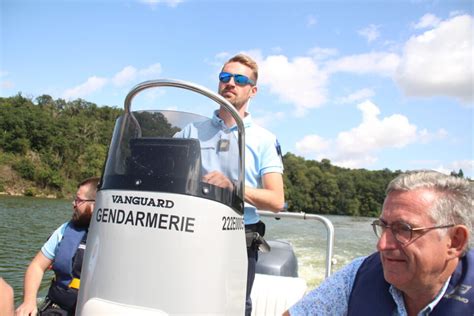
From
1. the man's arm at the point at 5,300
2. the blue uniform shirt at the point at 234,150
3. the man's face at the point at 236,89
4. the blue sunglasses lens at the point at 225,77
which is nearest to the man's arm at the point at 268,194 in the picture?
the blue uniform shirt at the point at 234,150

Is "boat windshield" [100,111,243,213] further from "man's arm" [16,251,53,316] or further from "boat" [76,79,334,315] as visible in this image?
"man's arm" [16,251,53,316]

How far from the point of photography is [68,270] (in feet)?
7.65

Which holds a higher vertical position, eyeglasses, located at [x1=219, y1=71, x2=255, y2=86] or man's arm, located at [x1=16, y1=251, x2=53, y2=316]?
eyeglasses, located at [x1=219, y1=71, x2=255, y2=86]

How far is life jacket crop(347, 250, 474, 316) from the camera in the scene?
1363mm

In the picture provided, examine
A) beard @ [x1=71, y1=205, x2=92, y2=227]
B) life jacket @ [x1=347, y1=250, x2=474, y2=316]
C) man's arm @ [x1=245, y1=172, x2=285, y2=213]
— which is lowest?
life jacket @ [x1=347, y1=250, x2=474, y2=316]

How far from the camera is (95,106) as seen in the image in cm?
7081

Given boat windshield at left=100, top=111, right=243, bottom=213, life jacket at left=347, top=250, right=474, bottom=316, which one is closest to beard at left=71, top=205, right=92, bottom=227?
boat windshield at left=100, top=111, right=243, bottom=213

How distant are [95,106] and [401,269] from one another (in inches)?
2911

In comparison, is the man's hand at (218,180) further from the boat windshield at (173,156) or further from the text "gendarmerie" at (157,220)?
the text "gendarmerie" at (157,220)

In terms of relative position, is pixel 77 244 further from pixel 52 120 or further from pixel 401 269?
pixel 52 120

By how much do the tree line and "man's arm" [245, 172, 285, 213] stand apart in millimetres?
33248

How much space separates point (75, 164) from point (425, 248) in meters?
51.8

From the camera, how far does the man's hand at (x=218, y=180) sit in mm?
1512

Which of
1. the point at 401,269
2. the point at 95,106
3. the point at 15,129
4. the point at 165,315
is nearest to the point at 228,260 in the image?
the point at 165,315
